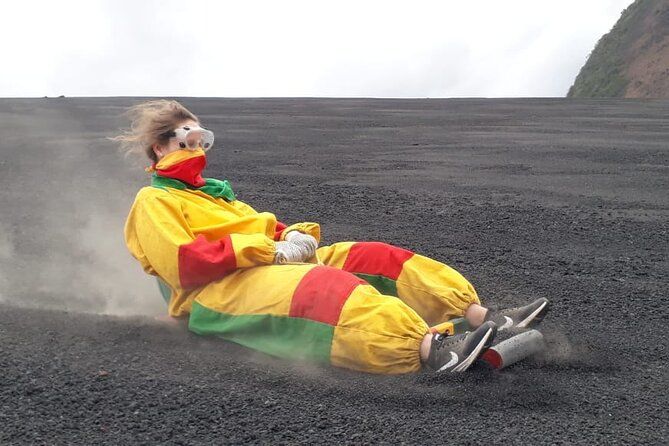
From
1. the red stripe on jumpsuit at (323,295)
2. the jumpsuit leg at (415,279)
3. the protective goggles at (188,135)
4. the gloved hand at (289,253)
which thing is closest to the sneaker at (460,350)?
the red stripe on jumpsuit at (323,295)

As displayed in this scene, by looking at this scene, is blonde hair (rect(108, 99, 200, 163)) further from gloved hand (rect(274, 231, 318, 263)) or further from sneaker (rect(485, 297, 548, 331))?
sneaker (rect(485, 297, 548, 331))

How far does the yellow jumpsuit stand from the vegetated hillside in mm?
33123

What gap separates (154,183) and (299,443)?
1.89 metres

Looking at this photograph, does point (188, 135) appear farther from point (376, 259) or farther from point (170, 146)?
point (376, 259)

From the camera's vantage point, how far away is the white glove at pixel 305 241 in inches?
164

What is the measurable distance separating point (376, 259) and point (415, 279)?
0.80 ft

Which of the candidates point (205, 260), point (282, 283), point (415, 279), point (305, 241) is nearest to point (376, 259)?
point (415, 279)

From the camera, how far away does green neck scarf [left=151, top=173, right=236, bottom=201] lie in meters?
4.25

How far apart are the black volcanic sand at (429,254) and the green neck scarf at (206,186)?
70cm

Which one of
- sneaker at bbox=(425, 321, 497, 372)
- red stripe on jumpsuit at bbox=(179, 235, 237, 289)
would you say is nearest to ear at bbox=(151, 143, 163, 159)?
red stripe on jumpsuit at bbox=(179, 235, 237, 289)

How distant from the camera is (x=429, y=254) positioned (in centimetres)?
587

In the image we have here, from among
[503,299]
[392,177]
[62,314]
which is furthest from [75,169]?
[503,299]

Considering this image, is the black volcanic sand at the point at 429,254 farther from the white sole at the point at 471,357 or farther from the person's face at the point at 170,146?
the person's face at the point at 170,146

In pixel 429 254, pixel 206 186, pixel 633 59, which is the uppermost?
pixel 633 59
